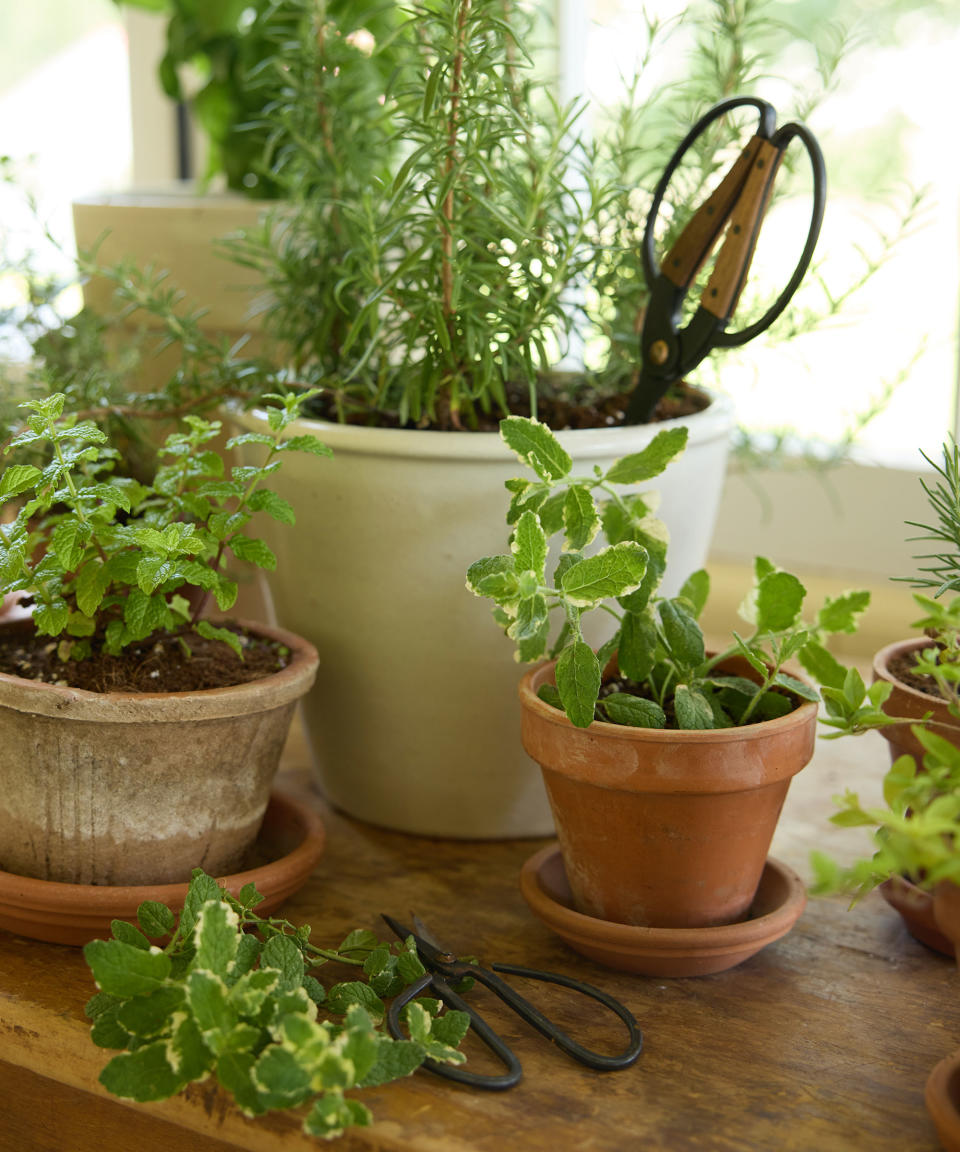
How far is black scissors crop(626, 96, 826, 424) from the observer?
627 mm

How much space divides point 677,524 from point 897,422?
0.64 m

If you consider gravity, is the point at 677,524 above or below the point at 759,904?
above

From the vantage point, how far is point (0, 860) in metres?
0.63

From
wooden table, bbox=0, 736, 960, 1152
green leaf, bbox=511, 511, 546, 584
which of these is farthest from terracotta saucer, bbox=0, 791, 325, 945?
green leaf, bbox=511, 511, 546, 584

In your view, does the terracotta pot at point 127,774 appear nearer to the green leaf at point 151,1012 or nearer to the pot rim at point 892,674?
the green leaf at point 151,1012

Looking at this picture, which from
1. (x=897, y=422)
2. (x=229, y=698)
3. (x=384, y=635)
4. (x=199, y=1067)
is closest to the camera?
(x=199, y=1067)

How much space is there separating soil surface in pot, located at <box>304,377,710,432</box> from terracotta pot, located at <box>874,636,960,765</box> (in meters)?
0.22

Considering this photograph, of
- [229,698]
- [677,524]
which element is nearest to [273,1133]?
[229,698]

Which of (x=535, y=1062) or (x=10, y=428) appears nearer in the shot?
(x=535, y=1062)

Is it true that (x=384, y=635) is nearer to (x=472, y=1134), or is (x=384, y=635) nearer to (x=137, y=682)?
(x=137, y=682)

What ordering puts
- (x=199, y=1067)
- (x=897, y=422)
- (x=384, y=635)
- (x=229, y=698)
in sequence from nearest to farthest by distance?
(x=199, y=1067), (x=229, y=698), (x=384, y=635), (x=897, y=422)

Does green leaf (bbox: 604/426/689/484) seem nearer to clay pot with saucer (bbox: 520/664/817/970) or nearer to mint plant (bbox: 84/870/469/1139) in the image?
clay pot with saucer (bbox: 520/664/817/970)

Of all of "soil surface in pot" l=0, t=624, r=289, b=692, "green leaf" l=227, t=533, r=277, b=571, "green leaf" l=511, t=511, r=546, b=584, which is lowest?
"soil surface in pot" l=0, t=624, r=289, b=692

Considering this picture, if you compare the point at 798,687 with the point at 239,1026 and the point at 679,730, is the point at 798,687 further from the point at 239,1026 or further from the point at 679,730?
the point at 239,1026
